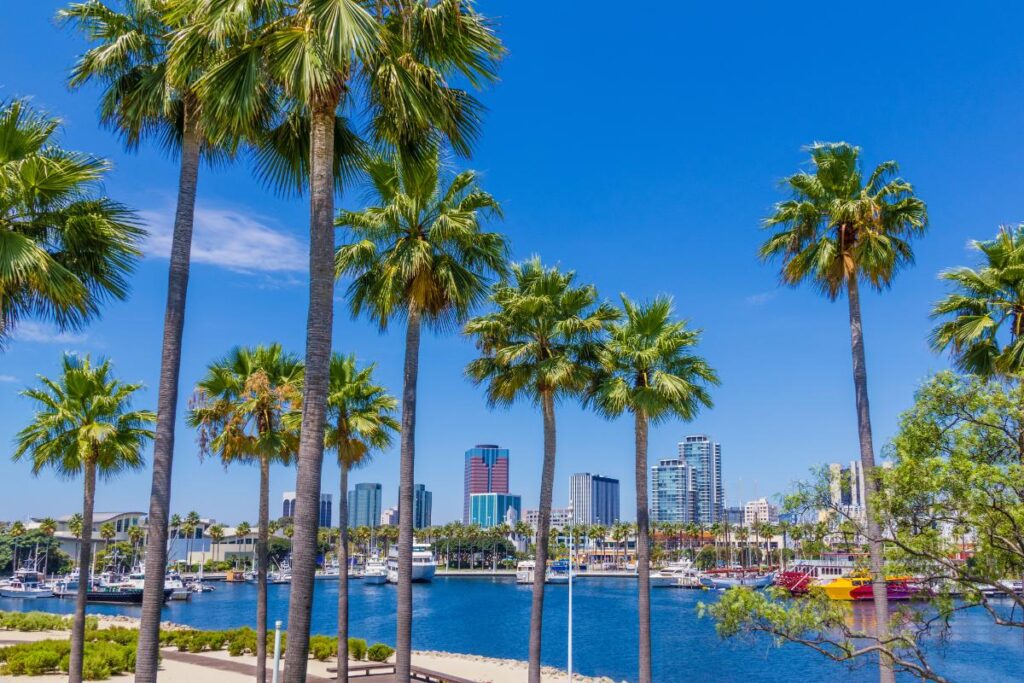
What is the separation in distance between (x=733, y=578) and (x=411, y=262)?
486ft

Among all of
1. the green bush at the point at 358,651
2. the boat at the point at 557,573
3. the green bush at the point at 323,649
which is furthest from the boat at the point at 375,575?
the green bush at the point at 358,651

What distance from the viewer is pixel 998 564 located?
10750mm

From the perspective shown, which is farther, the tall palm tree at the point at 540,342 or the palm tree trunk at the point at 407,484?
the tall palm tree at the point at 540,342

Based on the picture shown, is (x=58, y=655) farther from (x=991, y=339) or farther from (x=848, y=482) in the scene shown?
(x=991, y=339)

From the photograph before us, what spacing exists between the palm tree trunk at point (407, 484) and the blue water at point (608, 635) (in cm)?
865

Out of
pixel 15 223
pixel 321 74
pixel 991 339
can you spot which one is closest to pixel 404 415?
pixel 15 223

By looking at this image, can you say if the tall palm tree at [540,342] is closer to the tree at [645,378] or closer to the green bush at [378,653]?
the tree at [645,378]

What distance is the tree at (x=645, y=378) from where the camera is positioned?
21.1 metres

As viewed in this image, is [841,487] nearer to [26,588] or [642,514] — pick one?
[642,514]

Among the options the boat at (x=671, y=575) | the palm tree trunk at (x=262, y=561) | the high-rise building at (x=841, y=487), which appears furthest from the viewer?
the boat at (x=671, y=575)

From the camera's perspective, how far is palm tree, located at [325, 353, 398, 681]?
80.0 ft

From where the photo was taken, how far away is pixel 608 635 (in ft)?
232

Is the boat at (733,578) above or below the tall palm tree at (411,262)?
below

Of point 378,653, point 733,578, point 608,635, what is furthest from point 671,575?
point 378,653
